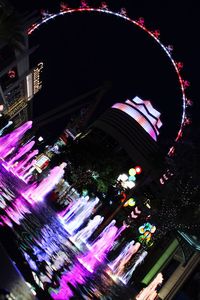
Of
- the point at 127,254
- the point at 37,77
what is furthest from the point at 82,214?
the point at 37,77

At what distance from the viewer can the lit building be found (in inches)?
2136

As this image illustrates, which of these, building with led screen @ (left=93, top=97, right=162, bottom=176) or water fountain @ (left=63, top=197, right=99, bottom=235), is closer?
water fountain @ (left=63, top=197, right=99, bottom=235)

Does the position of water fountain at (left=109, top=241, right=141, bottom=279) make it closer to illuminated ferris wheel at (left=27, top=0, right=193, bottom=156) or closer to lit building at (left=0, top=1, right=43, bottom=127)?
illuminated ferris wheel at (left=27, top=0, right=193, bottom=156)

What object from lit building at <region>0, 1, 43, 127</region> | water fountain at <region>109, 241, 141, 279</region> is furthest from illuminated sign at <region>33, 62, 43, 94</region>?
water fountain at <region>109, 241, 141, 279</region>

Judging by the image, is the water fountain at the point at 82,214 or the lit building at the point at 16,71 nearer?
the water fountain at the point at 82,214

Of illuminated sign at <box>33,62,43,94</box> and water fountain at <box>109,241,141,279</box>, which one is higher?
illuminated sign at <box>33,62,43,94</box>

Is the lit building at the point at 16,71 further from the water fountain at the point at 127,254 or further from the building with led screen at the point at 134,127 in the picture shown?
the water fountain at the point at 127,254

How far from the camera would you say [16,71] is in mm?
70812

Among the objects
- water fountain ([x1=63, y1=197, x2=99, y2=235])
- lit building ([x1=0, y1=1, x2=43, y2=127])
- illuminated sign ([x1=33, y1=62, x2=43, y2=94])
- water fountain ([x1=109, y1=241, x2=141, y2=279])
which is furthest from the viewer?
illuminated sign ([x1=33, y1=62, x2=43, y2=94])

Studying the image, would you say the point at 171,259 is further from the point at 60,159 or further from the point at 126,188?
the point at 60,159

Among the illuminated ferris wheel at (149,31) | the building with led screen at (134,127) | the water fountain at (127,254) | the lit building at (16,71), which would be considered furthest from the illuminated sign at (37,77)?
the water fountain at (127,254)

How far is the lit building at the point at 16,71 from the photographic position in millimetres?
54250

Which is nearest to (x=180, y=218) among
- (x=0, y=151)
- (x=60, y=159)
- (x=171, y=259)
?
(x=171, y=259)

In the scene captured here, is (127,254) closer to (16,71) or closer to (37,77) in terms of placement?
(16,71)
